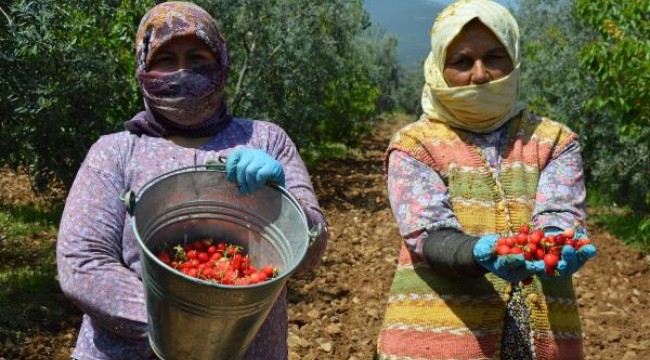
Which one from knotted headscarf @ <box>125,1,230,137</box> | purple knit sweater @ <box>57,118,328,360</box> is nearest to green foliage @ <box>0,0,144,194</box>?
knotted headscarf @ <box>125,1,230,137</box>

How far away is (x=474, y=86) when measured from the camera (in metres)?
2.03

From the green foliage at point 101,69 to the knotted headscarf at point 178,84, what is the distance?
260 centimetres

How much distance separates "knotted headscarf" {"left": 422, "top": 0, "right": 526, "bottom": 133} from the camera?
6.64ft

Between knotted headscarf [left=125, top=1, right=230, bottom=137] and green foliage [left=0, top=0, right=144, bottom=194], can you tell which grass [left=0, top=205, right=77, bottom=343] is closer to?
green foliage [left=0, top=0, right=144, bottom=194]

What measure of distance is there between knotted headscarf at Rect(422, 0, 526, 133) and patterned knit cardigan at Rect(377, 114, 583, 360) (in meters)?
0.07

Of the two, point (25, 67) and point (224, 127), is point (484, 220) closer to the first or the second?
point (224, 127)

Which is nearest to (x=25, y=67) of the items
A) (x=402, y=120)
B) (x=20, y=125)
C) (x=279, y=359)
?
(x=20, y=125)

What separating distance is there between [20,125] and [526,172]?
3.95m

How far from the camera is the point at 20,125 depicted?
195 inches

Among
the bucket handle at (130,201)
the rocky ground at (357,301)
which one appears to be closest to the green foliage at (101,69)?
the rocky ground at (357,301)

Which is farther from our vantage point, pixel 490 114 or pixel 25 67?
pixel 25 67

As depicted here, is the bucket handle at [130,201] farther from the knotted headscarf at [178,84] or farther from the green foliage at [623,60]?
the green foliage at [623,60]

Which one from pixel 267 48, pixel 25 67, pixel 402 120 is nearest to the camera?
pixel 25 67

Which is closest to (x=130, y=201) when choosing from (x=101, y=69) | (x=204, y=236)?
(x=204, y=236)
